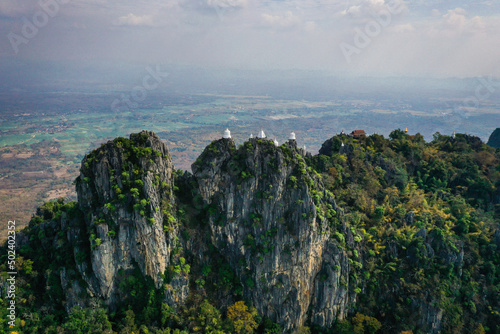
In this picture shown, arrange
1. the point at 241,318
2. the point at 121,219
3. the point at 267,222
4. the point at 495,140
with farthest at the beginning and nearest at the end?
the point at 495,140 → the point at 267,222 → the point at 241,318 → the point at 121,219

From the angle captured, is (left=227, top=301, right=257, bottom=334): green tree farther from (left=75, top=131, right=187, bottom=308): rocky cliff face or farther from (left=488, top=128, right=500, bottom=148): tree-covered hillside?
(left=488, top=128, right=500, bottom=148): tree-covered hillside

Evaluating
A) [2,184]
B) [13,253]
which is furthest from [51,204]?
[2,184]

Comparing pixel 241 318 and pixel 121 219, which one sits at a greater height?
pixel 121 219

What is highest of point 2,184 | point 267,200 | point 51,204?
point 267,200

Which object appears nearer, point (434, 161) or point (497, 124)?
point (434, 161)

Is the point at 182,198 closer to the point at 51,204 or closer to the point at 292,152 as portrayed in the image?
the point at 292,152

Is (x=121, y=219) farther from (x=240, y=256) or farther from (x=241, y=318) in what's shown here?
(x=241, y=318)

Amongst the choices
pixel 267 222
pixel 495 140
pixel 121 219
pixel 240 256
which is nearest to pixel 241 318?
pixel 240 256
